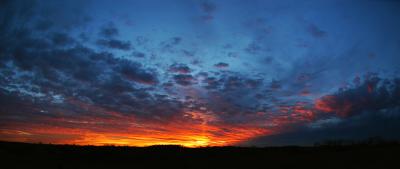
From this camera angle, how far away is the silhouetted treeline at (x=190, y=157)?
17359mm

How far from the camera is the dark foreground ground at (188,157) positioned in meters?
17.3

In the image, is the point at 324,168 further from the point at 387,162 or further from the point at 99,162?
the point at 99,162

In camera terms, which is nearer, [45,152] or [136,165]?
[136,165]

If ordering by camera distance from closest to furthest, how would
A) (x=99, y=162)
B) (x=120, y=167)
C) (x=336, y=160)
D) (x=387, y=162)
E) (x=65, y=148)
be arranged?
1. (x=387, y=162)
2. (x=336, y=160)
3. (x=120, y=167)
4. (x=99, y=162)
5. (x=65, y=148)

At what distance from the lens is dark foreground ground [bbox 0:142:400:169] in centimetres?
1728

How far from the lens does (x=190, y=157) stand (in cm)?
2209

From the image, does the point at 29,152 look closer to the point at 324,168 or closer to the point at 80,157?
the point at 80,157

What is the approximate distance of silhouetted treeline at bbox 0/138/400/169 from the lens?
57.0ft

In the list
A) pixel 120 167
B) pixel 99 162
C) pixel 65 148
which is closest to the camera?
pixel 120 167

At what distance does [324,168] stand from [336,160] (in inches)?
77.6

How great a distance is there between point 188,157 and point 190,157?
0.15 m

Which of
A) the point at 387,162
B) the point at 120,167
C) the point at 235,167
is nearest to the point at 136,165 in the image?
the point at 120,167

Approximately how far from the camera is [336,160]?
1747 cm

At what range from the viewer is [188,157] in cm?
2211
